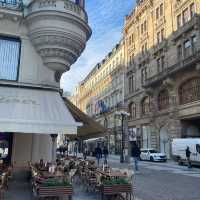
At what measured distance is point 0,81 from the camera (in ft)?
42.3

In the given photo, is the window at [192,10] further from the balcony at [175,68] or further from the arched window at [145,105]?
the arched window at [145,105]

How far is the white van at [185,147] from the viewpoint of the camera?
28.0 m

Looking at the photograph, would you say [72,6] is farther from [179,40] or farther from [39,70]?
[179,40]

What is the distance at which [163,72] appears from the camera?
4081 centimetres

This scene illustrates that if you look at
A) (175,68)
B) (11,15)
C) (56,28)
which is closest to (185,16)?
(175,68)

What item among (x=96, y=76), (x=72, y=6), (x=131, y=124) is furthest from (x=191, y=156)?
(x=96, y=76)

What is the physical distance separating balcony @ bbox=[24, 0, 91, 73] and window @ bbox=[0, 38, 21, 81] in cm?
86

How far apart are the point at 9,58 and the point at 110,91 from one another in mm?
56696

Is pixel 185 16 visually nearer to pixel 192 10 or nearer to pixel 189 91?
pixel 192 10

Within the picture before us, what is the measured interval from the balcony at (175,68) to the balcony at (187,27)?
392 cm

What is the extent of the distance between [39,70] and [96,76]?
71496mm

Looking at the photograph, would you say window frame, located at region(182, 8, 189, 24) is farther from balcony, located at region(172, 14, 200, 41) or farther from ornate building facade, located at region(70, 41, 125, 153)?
ornate building facade, located at region(70, 41, 125, 153)

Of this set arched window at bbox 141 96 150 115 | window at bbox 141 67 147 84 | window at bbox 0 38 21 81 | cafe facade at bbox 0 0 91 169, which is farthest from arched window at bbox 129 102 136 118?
window at bbox 0 38 21 81

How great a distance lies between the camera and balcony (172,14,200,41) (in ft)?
116
